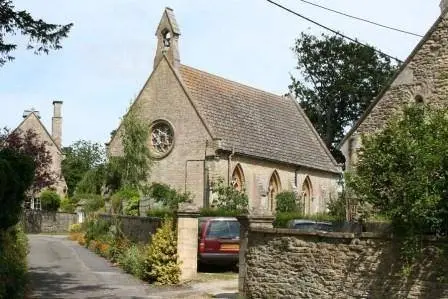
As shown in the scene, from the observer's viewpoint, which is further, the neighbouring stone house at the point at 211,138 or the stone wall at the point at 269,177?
the neighbouring stone house at the point at 211,138

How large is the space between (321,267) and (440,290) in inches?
107

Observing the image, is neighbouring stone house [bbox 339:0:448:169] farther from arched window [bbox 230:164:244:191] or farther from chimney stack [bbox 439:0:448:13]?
arched window [bbox 230:164:244:191]

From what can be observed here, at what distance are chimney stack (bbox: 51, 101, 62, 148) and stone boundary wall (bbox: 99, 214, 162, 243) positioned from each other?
38.8 metres

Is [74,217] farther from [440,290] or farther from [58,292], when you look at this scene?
[440,290]

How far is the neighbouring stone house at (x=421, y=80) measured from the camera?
2423 centimetres

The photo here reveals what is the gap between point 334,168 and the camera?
1885 inches

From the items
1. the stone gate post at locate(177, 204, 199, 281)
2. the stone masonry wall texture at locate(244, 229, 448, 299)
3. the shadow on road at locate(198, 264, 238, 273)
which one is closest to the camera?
the stone masonry wall texture at locate(244, 229, 448, 299)

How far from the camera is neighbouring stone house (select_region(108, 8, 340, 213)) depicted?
125ft

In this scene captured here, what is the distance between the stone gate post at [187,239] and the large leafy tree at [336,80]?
4675 cm

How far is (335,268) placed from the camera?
14273 millimetres

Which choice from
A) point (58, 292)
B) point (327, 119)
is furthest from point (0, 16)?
point (327, 119)

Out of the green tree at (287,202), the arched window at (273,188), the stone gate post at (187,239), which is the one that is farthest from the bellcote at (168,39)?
the stone gate post at (187,239)

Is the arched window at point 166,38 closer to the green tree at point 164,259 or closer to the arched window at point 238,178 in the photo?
the arched window at point 238,178

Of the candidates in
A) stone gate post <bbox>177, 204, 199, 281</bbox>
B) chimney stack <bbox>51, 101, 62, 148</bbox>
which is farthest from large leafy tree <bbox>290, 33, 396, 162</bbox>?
stone gate post <bbox>177, 204, 199, 281</bbox>
